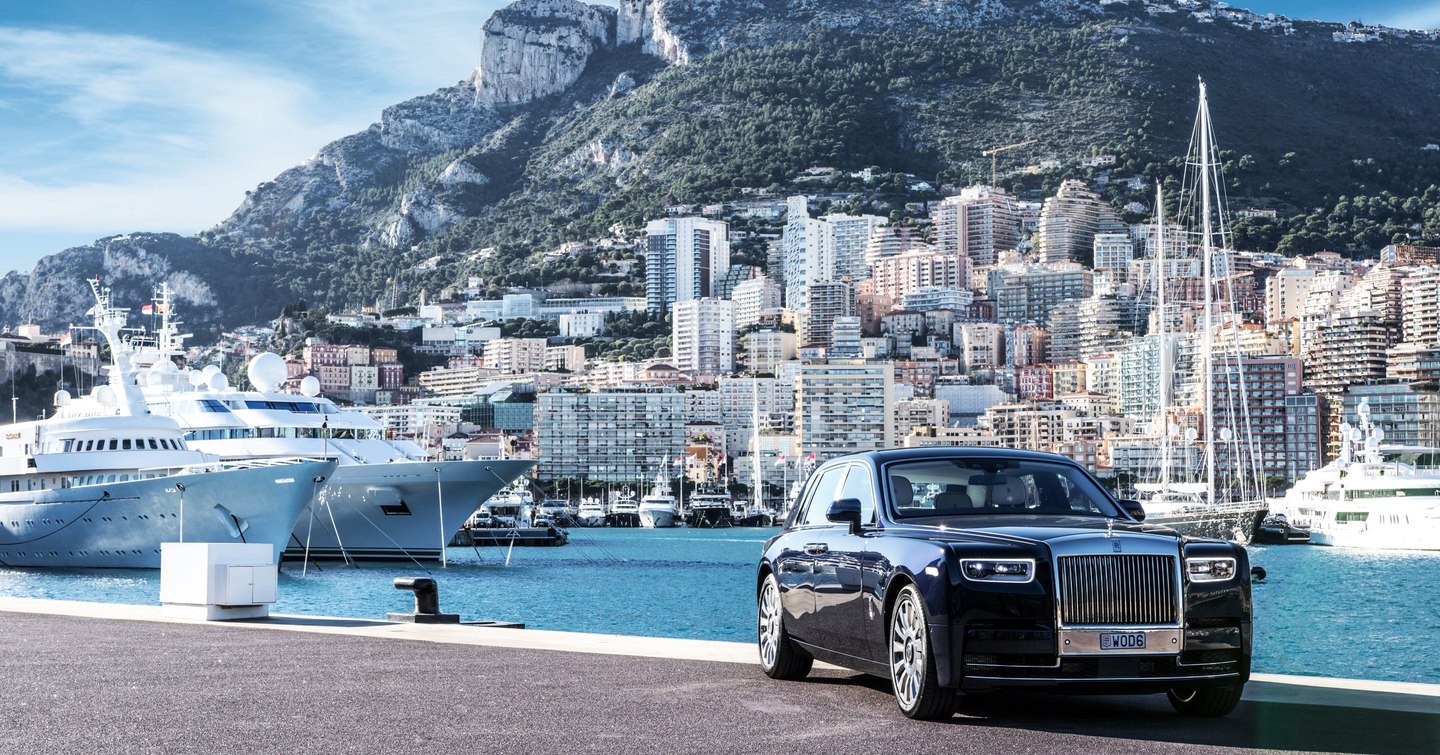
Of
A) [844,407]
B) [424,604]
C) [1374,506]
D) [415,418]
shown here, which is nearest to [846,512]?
[424,604]

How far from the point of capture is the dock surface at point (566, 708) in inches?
334

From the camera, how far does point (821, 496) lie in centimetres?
1136

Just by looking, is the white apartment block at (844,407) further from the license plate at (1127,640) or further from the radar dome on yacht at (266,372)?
the license plate at (1127,640)

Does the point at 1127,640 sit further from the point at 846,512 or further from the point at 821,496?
the point at 821,496

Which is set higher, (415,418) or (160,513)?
(415,418)

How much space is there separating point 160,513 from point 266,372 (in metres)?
12.1

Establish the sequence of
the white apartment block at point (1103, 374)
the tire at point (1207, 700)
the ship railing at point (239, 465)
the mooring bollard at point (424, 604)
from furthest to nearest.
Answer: the white apartment block at point (1103, 374), the ship railing at point (239, 465), the mooring bollard at point (424, 604), the tire at point (1207, 700)

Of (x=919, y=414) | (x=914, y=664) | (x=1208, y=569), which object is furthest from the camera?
(x=919, y=414)

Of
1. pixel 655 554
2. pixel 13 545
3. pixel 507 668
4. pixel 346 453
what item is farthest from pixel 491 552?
pixel 507 668

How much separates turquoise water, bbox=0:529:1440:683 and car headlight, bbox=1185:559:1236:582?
22.0m

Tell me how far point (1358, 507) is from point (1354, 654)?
208ft

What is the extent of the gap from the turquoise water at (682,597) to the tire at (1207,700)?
21.5m

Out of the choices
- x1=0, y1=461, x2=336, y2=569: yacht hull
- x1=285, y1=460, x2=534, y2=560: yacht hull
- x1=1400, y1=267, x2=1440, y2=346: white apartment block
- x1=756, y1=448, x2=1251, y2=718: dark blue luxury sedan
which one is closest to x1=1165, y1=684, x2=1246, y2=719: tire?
x1=756, y1=448, x2=1251, y2=718: dark blue luxury sedan

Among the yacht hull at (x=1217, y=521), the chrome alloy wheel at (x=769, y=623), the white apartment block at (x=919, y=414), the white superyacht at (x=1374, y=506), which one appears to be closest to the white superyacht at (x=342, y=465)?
the yacht hull at (x=1217, y=521)
